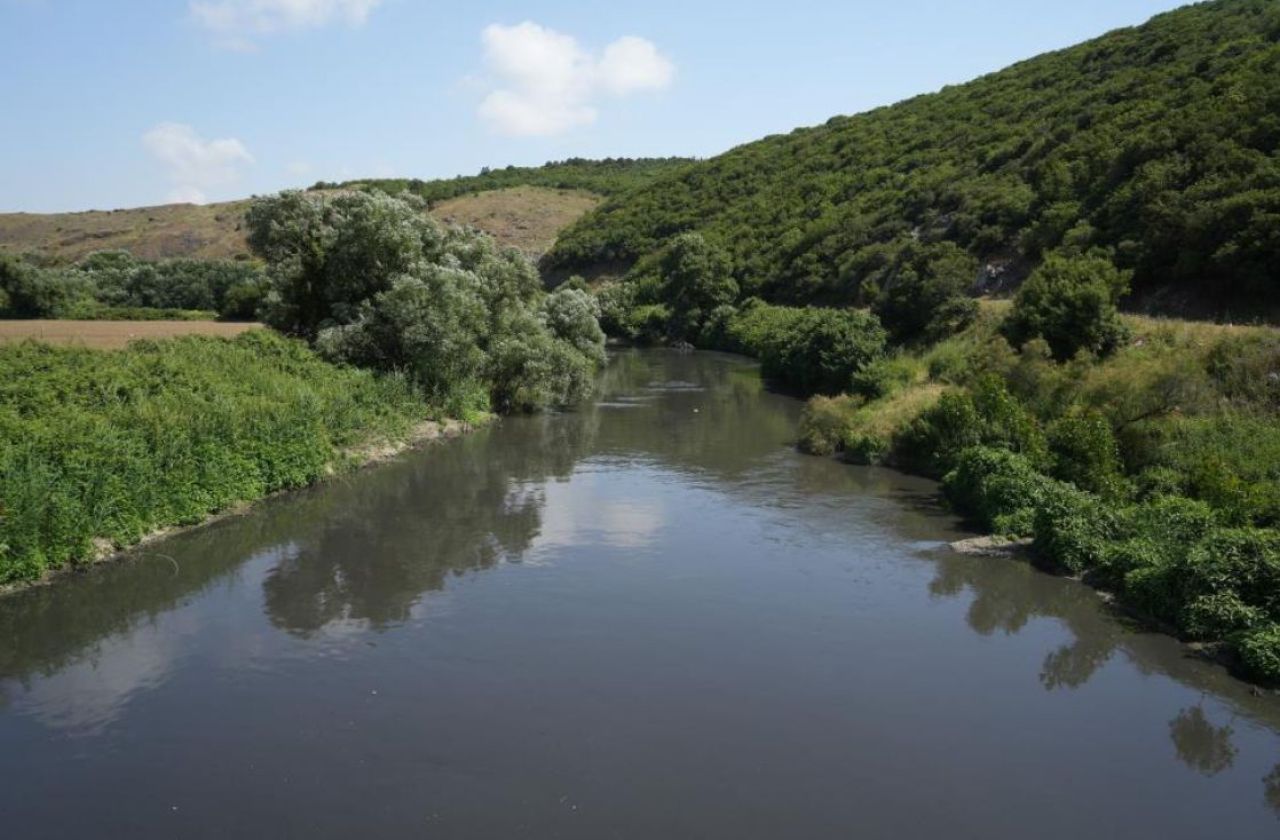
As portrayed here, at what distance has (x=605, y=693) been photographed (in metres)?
16.2

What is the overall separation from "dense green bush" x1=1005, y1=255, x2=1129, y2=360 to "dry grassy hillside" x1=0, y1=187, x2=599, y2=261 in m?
94.2

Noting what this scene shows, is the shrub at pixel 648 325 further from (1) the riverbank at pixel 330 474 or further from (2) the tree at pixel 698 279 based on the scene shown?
(1) the riverbank at pixel 330 474

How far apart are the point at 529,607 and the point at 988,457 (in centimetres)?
1486

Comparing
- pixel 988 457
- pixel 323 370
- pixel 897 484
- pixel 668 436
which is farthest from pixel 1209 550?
pixel 323 370

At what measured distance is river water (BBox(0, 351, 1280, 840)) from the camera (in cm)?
1277

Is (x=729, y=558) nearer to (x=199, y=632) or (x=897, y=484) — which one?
(x=897, y=484)

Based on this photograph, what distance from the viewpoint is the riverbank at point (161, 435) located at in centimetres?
2084

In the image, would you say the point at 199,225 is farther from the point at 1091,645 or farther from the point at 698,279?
the point at 1091,645

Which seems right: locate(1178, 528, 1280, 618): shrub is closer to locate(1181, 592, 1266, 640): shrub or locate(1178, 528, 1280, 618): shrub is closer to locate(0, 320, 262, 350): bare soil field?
locate(1181, 592, 1266, 640): shrub

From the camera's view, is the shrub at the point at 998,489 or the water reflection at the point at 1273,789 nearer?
the water reflection at the point at 1273,789

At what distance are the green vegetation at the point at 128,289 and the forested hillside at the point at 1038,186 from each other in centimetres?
4261

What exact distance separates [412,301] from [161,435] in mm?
16560

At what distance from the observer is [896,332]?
166 feet

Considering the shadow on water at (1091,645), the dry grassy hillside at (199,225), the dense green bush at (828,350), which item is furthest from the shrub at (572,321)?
the dry grassy hillside at (199,225)
